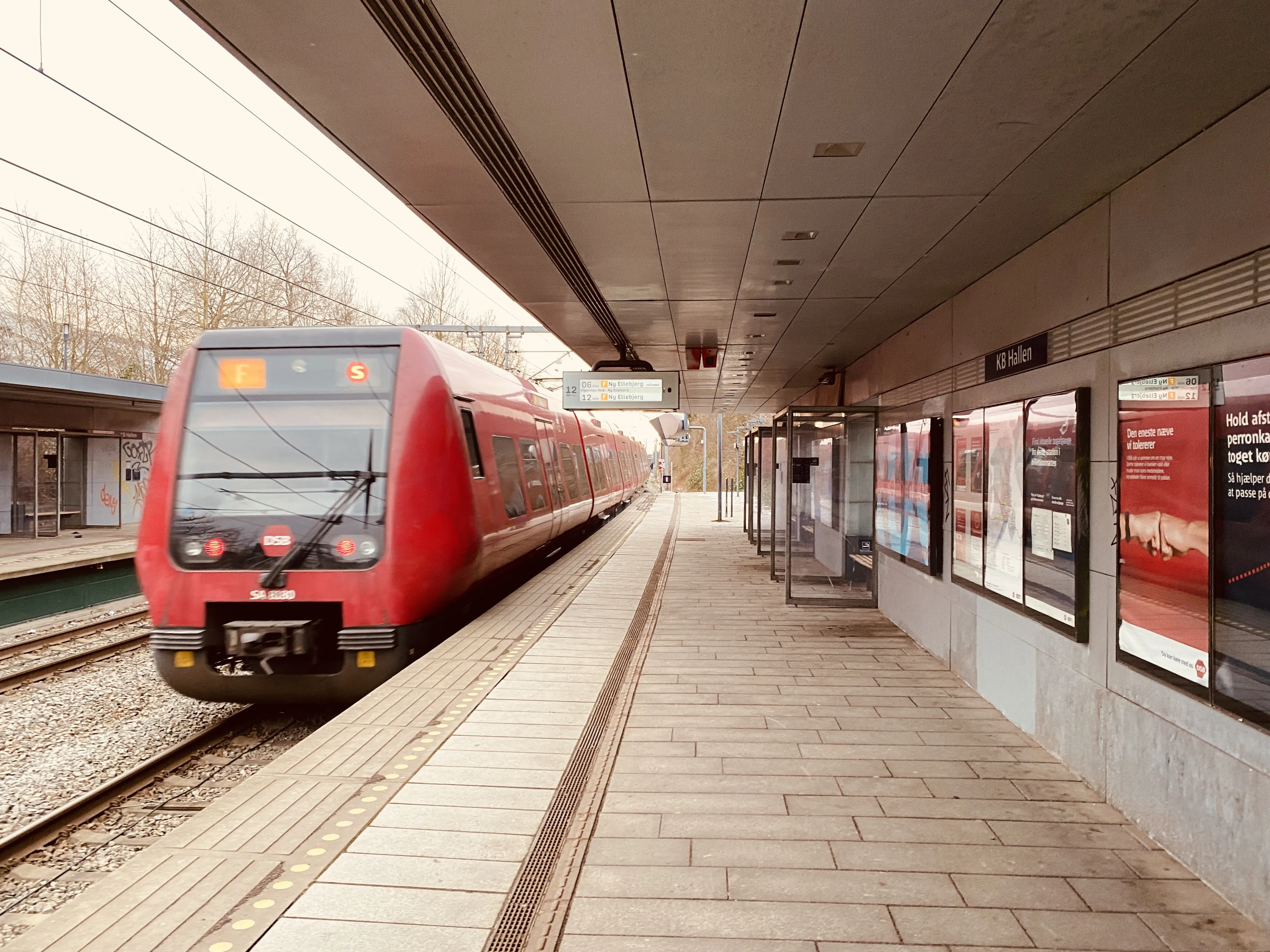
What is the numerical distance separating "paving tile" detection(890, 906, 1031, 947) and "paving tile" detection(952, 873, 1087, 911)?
0.07 metres

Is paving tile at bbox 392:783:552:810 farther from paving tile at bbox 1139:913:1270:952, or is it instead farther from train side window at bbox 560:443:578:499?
train side window at bbox 560:443:578:499

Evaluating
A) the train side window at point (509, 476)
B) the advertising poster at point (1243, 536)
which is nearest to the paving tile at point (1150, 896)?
the advertising poster at point (1243, 536)

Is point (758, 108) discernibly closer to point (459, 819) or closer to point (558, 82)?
point (558, 82)

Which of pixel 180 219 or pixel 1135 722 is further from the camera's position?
pixel 180 219

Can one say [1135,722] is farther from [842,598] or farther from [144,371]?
[144,371]

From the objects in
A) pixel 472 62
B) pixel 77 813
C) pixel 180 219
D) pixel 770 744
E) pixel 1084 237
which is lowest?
pixel 77 813

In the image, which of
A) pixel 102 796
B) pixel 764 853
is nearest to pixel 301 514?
pixel 102 796

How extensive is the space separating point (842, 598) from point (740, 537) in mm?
8641

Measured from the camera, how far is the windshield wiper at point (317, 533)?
555cm

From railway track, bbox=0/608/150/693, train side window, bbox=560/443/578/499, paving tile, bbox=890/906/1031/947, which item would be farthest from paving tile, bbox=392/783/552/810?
train side window, bbox=560/443/578/499

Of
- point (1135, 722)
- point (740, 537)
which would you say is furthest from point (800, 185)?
point (740, 537)

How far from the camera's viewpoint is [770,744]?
4547 millimetres

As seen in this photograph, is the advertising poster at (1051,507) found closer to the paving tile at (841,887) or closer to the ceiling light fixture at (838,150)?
the ceiling light fixture at (838,150)

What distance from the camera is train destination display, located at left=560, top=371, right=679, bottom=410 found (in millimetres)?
9992
